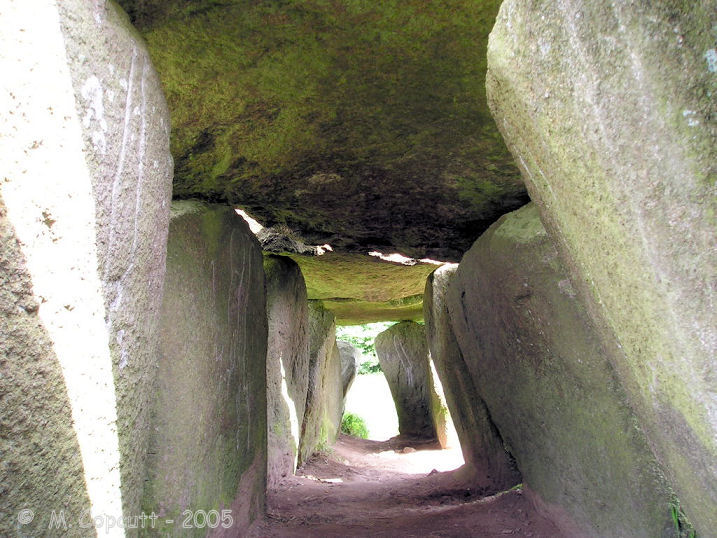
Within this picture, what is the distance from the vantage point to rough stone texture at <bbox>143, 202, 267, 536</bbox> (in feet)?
7.54

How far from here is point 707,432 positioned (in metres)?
1.24

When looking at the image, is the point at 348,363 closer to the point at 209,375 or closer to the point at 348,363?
the point at 348,363

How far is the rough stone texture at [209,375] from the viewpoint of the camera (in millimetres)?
2297

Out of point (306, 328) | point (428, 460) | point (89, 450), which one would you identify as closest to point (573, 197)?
point (89, 450)

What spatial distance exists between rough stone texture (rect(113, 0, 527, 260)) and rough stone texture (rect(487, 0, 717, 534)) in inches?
34.0

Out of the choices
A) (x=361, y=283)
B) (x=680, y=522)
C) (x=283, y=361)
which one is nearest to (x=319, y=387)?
(x=361, y=283)

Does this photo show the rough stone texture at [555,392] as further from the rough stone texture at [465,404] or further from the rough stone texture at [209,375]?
the rough stone texture at [209,375]

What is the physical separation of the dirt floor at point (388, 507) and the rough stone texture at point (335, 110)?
194 cm

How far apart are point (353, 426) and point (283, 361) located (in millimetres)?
6755

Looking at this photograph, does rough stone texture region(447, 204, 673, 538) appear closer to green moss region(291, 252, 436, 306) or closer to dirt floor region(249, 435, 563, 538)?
dirt floor region(249, 435, 563, 538)

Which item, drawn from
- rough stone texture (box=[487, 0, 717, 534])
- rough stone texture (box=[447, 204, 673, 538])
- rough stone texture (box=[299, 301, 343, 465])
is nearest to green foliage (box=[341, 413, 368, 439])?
rough stone texture (box=[299, 301, 343, 465])

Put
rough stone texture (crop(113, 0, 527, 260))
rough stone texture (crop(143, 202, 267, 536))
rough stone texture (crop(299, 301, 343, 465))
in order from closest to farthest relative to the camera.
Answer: rough stone texture (crop(113, 0, 527, 260)) → rough stone texture (crop(143, 202, 267, 536)) → rough stone texture (crop(299, 301, 343, 465))

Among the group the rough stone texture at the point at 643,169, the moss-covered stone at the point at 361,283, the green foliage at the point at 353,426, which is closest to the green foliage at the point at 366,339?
the green foliage at the point at 353,426

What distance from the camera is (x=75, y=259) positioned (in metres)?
1.35
